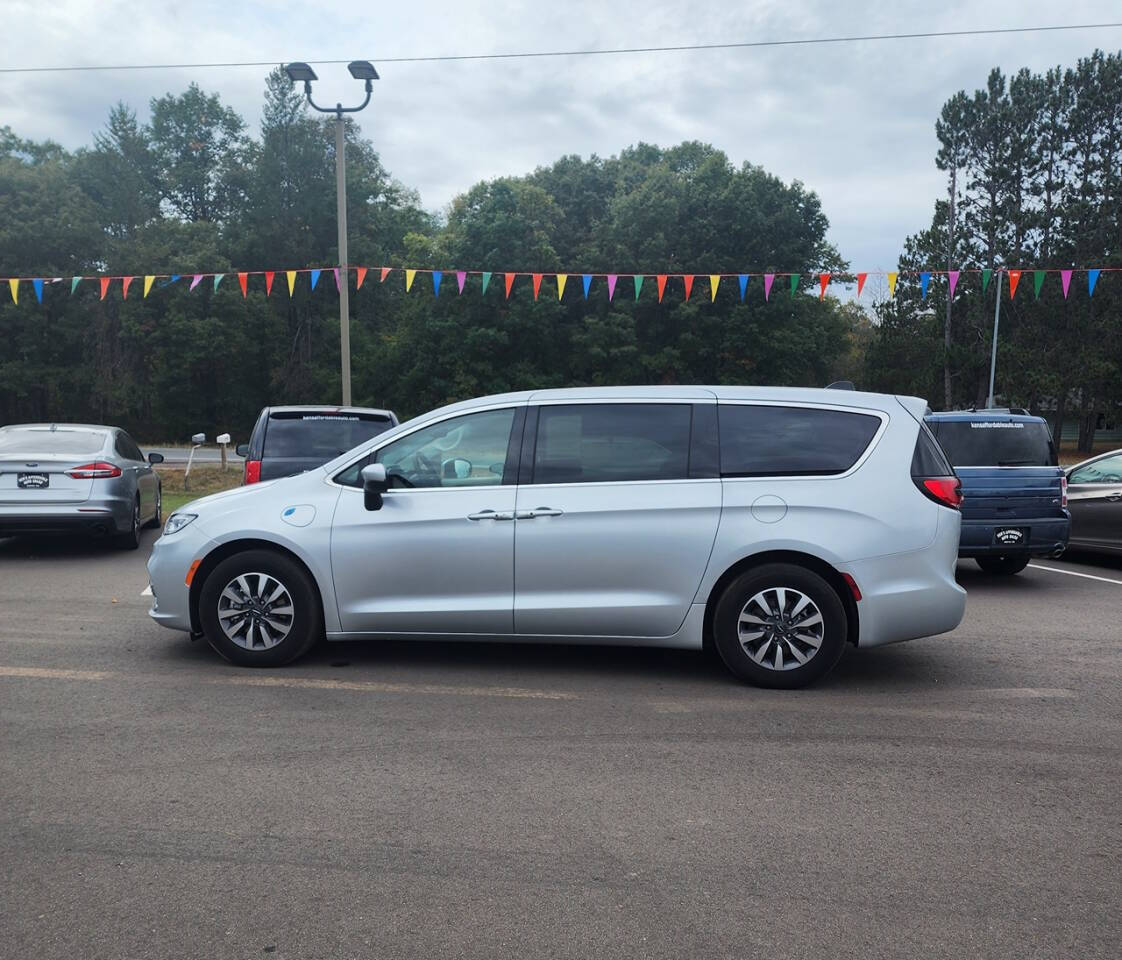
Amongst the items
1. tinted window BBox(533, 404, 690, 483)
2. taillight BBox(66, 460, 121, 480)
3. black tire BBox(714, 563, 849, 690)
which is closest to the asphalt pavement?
black tire BBox(714, 563, 849, 690)

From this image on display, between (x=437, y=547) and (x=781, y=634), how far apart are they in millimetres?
2095

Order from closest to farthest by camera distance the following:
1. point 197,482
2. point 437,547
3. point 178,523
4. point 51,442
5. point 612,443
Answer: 1. point 437,547
2. point 612,443
3. point 178,523
4. point 51,442
5. point 197,482

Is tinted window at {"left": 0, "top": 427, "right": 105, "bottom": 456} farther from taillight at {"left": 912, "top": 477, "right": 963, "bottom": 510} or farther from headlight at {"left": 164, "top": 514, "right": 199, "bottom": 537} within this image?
taillight at {"left": 912, "top": 477, "right": 963, "bottom": 510}

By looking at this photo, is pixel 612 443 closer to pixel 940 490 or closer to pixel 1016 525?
pixel 940 490

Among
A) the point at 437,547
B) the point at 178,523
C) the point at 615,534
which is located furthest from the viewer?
the point at 178,523

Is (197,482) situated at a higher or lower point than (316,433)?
lower

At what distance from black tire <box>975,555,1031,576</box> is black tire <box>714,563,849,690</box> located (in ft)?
19.8

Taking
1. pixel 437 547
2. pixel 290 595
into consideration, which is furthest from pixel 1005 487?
pixel 290 595

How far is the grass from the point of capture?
66.4 feet

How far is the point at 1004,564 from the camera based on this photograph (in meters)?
11.3

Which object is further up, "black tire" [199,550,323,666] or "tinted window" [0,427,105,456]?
"tinted window" [0,427,105,456]

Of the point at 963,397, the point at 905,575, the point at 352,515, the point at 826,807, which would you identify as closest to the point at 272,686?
the point at 352,515

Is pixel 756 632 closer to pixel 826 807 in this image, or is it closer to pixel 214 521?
pixel 826 807

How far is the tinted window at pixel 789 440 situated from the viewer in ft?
20.4
